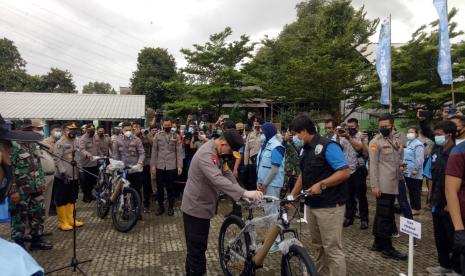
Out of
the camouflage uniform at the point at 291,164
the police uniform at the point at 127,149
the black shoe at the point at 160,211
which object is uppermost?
the police uniform at the point at 127,149

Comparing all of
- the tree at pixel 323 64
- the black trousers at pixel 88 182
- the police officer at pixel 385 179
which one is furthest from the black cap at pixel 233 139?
the tree at pixel 323 64

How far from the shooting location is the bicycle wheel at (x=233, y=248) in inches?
150

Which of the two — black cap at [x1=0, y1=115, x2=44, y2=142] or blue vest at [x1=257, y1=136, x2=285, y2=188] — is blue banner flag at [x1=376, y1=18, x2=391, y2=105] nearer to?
blue vest at [x1=257, y1=136, x2=285, y2=188]

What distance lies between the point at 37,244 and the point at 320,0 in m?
33.6

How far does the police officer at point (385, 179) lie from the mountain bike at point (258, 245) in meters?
2.02

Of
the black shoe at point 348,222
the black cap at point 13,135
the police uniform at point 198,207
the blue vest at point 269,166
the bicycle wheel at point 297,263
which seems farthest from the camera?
the black shoe at point 348,222

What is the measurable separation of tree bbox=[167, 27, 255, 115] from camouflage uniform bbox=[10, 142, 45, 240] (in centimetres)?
1619

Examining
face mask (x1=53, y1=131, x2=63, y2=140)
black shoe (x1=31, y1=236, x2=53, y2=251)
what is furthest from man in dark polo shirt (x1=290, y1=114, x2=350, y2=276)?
face mask (x1=53, y1=131, x2=63, y2=140)

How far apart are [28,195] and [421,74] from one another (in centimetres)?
A: 1719

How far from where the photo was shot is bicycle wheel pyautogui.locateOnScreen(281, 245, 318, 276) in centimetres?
Answer: 300

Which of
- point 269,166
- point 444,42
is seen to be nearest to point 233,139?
point 269,166

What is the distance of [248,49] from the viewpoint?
885 inches

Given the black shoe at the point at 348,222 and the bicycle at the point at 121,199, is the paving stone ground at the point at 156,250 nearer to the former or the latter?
the black shoe at the point at 348,222

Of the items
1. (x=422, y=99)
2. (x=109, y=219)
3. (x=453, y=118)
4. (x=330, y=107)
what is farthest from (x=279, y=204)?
(x=330, y=107)
